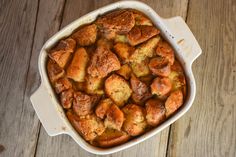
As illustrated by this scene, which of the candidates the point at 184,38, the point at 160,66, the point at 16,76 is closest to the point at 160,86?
the point at 160,66

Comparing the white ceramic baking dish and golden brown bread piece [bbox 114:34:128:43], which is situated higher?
golden brown bread piece [bbox 114:34:128:43]

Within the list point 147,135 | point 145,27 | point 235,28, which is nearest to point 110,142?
point 147,135

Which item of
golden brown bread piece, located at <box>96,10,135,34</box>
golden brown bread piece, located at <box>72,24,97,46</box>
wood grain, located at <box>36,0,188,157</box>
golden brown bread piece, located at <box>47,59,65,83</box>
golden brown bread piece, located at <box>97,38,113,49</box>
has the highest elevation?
golden brown bread piece, located at <box>96,10,135,34</box>

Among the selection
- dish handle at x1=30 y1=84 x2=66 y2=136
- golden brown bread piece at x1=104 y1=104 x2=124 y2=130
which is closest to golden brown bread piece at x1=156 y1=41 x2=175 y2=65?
golden brown bread piece at x1=104 y1=104 x2=124 y2=130

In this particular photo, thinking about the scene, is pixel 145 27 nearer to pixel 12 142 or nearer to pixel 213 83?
pixel 213 83

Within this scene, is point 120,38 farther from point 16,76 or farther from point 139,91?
point 16,76

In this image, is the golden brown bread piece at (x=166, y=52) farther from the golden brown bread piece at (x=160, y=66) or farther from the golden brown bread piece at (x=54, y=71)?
the golden brown bread piece at (x=54, y=71)

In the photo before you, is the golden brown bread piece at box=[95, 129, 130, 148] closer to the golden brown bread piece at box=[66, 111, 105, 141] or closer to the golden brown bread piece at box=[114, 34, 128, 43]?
the golden brown bread piece at box=[66, 111, 105, 141]

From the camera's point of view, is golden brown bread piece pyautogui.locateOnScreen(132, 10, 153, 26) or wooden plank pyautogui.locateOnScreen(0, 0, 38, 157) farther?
wooden plank pyautogui.locateOnScreen(0, 0, 38, 157)
